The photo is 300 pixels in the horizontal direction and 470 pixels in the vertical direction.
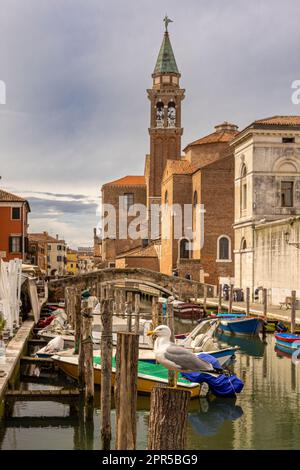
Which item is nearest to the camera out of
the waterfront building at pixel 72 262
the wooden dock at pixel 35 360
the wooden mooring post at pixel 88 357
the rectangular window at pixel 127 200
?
the wooden mooring post at pixel 88 357

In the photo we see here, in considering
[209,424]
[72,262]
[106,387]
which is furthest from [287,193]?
[72,262]

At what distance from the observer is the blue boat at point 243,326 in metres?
21.2

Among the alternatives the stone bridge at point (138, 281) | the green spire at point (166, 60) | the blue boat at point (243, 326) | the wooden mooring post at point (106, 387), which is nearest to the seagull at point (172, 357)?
the wooden mooring post at point (106, 387)

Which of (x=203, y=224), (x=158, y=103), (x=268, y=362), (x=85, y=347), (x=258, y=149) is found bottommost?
(x=268, y=362)

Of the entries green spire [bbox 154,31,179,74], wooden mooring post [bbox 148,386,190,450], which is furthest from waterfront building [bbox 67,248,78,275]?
wooden mooring post [bbox 148,386,190,450]

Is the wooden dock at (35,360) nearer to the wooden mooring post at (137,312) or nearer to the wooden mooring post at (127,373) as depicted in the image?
the wooden mooring post at (137,312)

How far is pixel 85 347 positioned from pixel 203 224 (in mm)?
28413

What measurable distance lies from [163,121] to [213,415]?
46.5m

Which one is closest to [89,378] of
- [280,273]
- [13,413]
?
[13,413]

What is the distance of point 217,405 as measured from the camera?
39.2ft

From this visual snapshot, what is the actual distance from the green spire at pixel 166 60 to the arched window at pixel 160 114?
9.36 ft

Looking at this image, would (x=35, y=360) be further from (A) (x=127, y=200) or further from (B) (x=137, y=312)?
(A) (x=127, y=200)

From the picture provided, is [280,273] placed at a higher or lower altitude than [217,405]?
higher

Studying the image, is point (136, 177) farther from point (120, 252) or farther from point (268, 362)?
point (268, 362)
